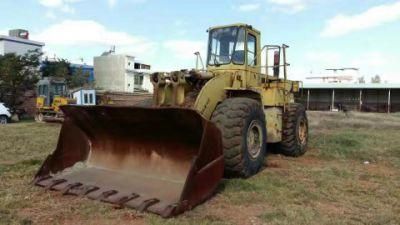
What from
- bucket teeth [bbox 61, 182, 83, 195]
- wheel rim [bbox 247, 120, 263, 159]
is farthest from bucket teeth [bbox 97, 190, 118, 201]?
wheel rim [bbox 247, 120, 263, 159]

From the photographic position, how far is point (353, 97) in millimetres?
38844

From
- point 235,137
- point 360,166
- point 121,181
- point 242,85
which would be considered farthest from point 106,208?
point 360,166

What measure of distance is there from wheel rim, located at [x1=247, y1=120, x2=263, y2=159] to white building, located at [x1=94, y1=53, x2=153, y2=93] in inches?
1530

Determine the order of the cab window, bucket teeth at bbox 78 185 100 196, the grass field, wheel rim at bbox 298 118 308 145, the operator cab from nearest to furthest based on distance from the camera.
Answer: the grass field → bucket teeth at bbox 78 185 100 196 → the operator cab → the cab window → wheel rim at bbox 298 118 308 145

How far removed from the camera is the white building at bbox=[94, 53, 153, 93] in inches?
1831

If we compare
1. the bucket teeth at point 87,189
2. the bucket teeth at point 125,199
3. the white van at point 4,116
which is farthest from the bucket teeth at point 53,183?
the white van at point 4,116

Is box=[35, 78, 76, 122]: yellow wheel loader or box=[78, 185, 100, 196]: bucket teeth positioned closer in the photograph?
box=[78, 185, 100, 196]: bucket teeth

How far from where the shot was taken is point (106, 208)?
5.42 m

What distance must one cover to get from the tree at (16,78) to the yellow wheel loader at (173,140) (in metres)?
23.9

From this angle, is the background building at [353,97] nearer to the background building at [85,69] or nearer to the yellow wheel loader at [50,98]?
the yellow wheel loader at [50,98]

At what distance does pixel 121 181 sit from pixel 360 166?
487 cm

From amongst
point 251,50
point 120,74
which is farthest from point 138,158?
point 120,74

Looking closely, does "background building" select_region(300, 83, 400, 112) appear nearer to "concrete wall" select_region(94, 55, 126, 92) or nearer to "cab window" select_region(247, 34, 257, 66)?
"concrete wall" select_region(94, 55, 126, 92)

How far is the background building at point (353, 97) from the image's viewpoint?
36.8 metres
